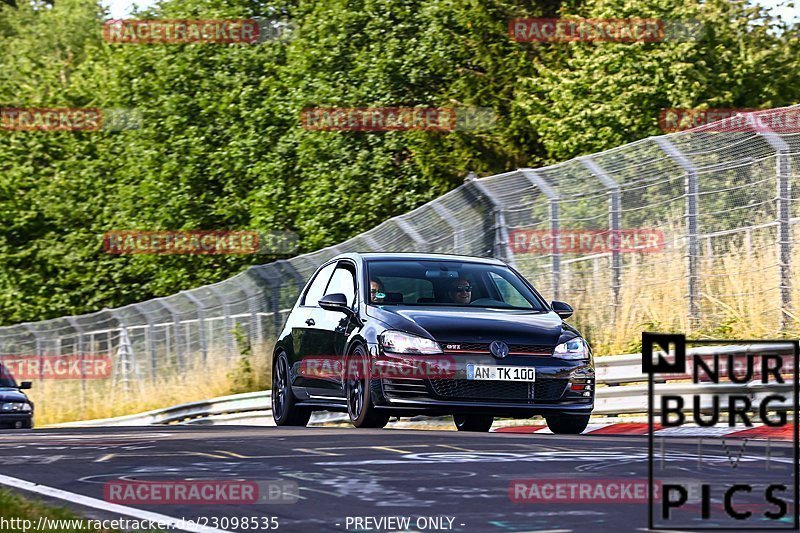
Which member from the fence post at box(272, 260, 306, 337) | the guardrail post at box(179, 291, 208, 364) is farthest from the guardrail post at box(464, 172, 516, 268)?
the guardrail post at box(179, 291, 208, 364)

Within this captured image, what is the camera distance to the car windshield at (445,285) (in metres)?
13.1

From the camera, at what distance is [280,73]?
40406 mm

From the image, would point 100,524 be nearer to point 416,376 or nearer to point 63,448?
point 63,448

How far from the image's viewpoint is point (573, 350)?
40.2 ft

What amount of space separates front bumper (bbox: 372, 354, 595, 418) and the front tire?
0.20 metres

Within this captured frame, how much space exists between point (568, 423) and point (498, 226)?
18.8ft

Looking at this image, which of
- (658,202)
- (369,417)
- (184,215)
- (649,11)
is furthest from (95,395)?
(369,417)

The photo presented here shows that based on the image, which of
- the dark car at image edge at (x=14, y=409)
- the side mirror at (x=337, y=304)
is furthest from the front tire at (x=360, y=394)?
the dark car at image edge at (x=14, y=409)

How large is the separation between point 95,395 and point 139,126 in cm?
1153

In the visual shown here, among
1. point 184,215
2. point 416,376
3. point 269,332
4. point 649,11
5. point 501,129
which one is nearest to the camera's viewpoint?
point 416,376

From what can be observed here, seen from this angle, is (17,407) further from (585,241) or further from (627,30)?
(627,30)

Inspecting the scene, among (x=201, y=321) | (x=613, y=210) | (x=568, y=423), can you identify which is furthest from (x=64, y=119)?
(x=568, y=423)

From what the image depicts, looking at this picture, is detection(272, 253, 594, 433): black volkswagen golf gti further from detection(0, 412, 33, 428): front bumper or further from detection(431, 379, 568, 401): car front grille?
detection(0, 412, 33, 428): front bumper

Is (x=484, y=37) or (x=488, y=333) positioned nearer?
(x=488, y=333)
